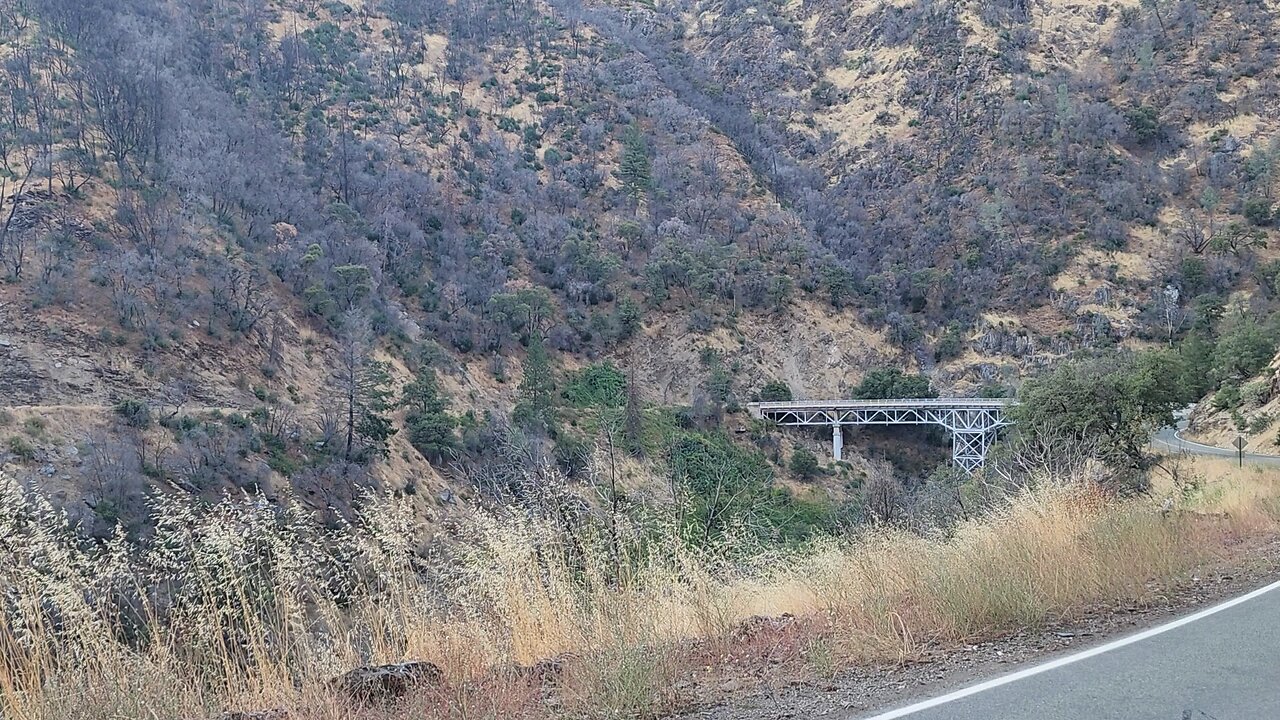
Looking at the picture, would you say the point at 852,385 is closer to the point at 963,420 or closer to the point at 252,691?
the point at 963,420

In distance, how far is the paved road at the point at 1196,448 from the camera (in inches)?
873

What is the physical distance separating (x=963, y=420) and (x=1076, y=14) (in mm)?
53303

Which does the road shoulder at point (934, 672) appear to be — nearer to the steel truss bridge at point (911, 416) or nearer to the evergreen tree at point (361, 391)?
the evergreen tree at point (361, 391)

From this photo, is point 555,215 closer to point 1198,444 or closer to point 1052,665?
point 1198,444

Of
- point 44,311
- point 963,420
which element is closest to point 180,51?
point 44,311

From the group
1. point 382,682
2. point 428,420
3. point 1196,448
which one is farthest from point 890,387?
point 382,682

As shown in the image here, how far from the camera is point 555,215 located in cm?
5878

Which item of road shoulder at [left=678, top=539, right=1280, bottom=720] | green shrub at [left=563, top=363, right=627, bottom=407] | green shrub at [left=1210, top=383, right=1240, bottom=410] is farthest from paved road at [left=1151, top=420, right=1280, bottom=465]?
green shrub at [left=563, top=363, right=627, bottom=407]

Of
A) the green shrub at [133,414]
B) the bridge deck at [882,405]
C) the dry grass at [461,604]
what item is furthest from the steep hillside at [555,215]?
the dry grass at [461,604]

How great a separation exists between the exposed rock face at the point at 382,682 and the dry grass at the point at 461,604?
140 mm

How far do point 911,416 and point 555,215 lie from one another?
2797cm

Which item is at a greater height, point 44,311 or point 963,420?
point 44,311

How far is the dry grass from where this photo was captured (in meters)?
4.09

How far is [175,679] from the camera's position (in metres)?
4.04
